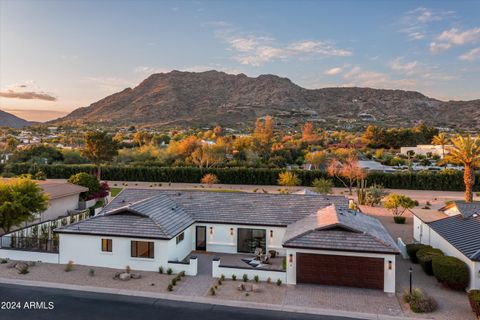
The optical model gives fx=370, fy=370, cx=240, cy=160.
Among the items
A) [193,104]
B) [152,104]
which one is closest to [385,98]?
[193,104]

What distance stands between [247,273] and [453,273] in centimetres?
957

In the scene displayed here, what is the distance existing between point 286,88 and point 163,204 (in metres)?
183

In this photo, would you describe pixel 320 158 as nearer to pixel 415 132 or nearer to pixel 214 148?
pixel 214 148

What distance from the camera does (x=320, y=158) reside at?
6347cm

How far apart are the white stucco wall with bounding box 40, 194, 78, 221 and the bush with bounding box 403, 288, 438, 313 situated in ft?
87.6

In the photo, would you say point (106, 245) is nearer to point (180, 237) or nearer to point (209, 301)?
point (180, 237)

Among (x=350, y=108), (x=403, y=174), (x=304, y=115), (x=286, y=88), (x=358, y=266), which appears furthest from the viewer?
(x=286, y=88)

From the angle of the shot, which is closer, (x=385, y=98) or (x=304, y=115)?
(x=304, y=115)

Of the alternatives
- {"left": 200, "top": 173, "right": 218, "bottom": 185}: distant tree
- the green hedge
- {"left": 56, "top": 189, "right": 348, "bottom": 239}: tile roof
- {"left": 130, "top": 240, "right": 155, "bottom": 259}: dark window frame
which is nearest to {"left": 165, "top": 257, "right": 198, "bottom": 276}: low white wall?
{"left": 130, "top": 240, "right": 155, "bottom": 259}: dark window frame

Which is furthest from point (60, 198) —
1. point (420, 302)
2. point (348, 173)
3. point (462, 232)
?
point (348, 173)

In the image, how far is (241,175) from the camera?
54719 millimetres

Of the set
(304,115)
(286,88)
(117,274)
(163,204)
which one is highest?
(286,88)

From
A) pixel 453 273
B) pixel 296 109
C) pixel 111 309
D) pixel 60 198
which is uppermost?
pixel 296 109

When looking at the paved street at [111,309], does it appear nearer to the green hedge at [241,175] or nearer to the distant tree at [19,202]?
the distant tree at [19,202]
